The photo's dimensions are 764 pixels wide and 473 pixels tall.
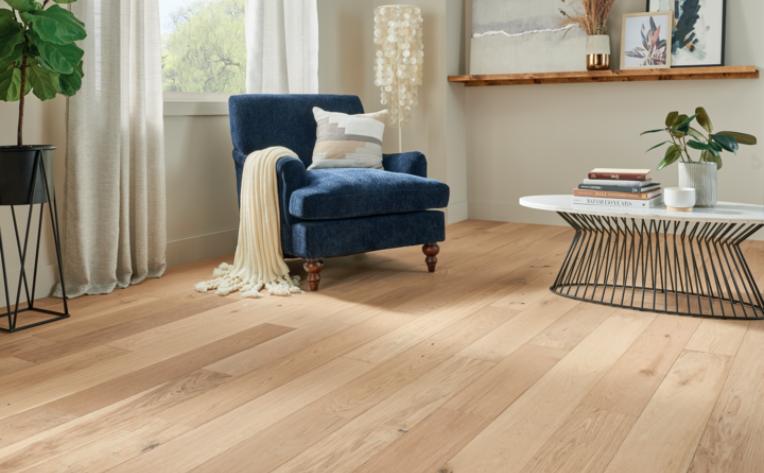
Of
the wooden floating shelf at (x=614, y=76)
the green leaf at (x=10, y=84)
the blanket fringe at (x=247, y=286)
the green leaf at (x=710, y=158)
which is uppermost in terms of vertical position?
the wooden floating shelf at (x=614, y=76)

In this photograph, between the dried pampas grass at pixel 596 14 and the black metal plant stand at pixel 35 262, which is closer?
the black metal plant stand at pixel 35 262

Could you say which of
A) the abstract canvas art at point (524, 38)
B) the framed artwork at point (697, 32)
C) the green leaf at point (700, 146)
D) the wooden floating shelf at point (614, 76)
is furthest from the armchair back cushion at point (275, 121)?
the framed artwork at point (697, 32)

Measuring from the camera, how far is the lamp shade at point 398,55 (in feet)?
15.2

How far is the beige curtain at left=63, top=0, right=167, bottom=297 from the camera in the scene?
10.5 feet

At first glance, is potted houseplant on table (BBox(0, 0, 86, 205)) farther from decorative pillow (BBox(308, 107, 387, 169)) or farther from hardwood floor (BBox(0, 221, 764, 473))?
decorative pillow (BBox(308, 107, 387, 169))

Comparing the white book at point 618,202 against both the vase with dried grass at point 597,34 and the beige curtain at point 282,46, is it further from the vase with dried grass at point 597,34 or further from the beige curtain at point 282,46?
the beige curtain at point 282,46

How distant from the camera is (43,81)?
107 inches

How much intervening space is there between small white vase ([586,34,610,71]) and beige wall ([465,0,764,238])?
0.17 m

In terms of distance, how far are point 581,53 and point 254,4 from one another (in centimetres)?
200

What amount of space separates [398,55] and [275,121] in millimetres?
1187

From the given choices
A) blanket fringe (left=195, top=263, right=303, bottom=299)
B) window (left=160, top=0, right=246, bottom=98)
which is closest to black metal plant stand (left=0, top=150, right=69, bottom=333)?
blanket fringe (left=195, top=263, right=303, bottom=299)

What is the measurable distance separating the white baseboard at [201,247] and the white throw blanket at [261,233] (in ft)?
1.78

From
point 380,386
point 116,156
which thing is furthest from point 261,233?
point 380,386

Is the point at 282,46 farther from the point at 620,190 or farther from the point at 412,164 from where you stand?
the point at 620,190
